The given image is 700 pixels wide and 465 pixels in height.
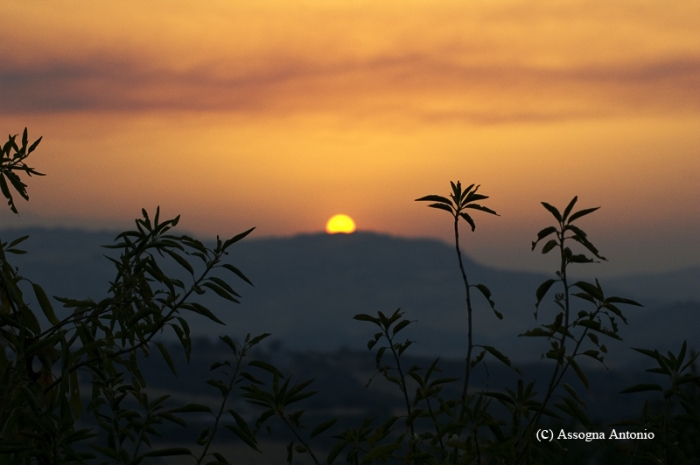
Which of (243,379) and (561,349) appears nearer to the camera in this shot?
(561,349)

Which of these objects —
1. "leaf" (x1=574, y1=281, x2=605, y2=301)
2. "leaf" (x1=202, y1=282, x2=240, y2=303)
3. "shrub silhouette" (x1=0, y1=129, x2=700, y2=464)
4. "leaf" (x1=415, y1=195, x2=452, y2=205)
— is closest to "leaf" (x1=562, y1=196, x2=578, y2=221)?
"shrub silhouette" (x1=0, y1=129, x2=700, y2=464)

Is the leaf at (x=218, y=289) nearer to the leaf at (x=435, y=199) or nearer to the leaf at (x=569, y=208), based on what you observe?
the leaf at (x=435, y=199)

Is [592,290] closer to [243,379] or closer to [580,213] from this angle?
[580,213]

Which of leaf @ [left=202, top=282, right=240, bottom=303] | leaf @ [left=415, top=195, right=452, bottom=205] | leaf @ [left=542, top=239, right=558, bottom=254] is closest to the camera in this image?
leaf @ [left=542, top=239, right=558, bottom=254]

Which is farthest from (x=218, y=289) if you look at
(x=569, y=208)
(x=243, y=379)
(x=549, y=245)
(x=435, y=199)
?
(x=569, y=208)

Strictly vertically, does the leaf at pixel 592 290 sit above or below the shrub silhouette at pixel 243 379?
above

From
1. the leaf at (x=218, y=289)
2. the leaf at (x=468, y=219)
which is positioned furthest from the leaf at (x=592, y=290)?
the leaf at (x=218, y=289)

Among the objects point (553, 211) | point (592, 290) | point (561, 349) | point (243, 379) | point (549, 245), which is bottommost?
point (243, 379)

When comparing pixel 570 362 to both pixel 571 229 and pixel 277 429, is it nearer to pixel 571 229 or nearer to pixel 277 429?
pixel 571 229

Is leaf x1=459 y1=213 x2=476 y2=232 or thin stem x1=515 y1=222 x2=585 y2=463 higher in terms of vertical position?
leaf x1=459 y1=213 x2=476 y2=232

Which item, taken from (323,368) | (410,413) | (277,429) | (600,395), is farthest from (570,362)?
(323,368)

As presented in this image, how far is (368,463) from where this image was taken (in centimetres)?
452

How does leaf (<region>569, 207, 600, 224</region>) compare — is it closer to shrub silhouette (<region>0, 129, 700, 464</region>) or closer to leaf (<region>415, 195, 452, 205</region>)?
shrub silhouette (<region>0, 129, 700, 464</region>)

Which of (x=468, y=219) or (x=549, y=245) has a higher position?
(x=468, y=219)
